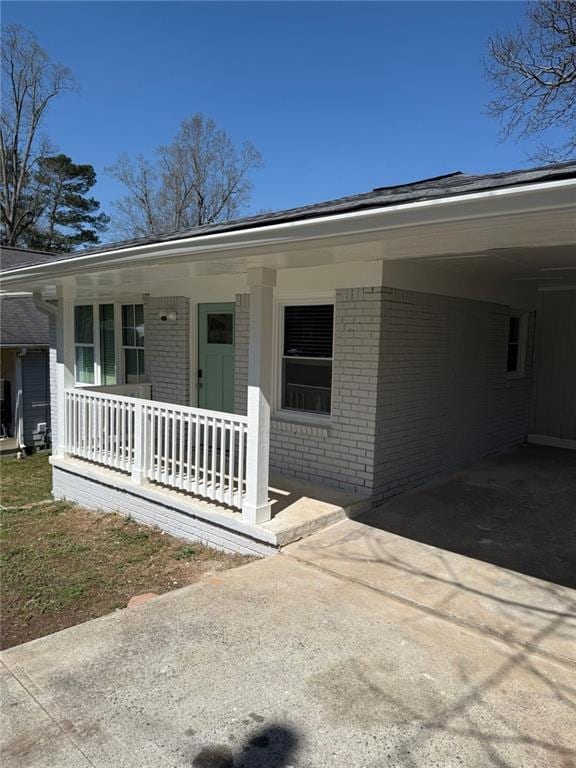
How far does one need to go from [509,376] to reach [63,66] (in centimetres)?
2714

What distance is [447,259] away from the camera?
5207 millimetres

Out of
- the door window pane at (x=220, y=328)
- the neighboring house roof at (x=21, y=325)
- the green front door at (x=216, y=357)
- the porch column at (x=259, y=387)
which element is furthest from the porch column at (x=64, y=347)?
the neighboring house roof at (x=21, y=325)

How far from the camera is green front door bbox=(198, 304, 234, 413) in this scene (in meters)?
7.29

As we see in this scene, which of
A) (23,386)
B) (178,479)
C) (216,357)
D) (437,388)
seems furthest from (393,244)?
(23,386)

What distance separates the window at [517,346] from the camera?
841 centimetres

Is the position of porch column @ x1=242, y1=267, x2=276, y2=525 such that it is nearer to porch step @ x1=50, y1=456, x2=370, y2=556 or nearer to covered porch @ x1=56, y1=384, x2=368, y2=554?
covered porch @ x1=56, y1=384, x2=368, y2=554

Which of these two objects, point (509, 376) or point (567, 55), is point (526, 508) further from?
point (567, 55)

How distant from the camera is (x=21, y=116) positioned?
26.3 metres

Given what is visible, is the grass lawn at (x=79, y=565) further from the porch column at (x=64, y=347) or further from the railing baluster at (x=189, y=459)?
the porch column at (x=64, y=347)

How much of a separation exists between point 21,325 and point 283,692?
1131 centimetres

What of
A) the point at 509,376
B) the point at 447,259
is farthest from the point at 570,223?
the point at 509,376

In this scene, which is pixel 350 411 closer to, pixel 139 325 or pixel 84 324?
pixel 139 325

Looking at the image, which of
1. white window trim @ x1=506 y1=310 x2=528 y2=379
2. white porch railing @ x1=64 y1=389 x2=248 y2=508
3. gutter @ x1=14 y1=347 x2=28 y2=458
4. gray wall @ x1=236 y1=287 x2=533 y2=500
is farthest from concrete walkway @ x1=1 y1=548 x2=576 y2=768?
gutter @ x1=14 y1=347 x2=28 y2=458

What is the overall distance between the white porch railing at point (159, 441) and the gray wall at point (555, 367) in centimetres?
544
